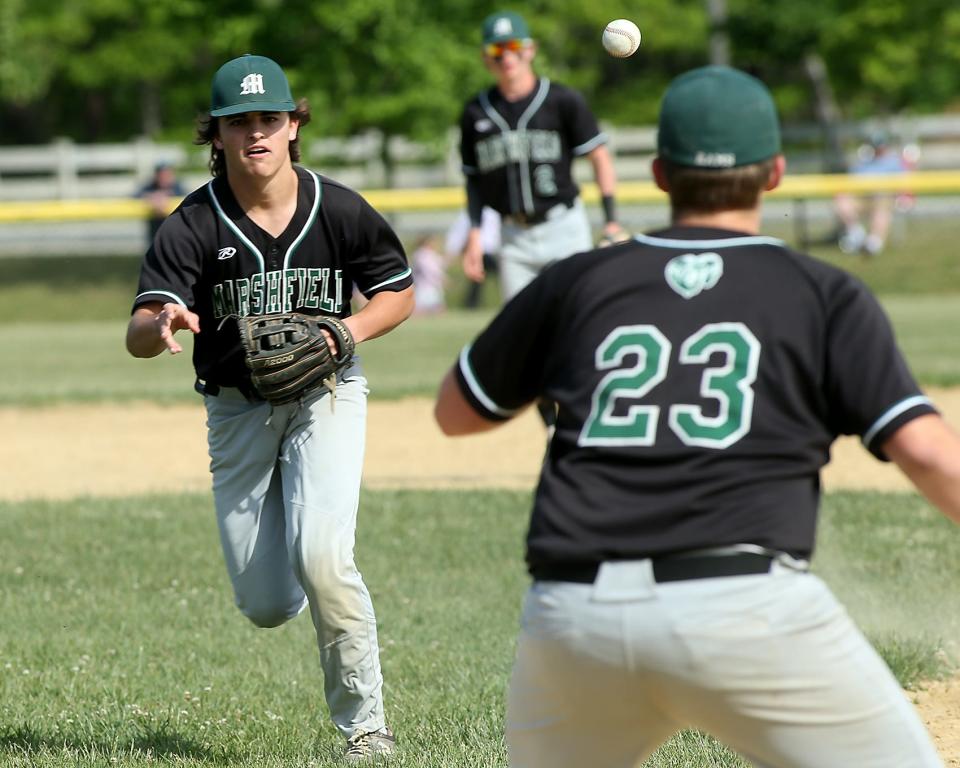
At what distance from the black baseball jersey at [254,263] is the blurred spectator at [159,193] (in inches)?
579

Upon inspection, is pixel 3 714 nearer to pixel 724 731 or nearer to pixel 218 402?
pixel 218 402

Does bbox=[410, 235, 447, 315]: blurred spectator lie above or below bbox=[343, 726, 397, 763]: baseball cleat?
below

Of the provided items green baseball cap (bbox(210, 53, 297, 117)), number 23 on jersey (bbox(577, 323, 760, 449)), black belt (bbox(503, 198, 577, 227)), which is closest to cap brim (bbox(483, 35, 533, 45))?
black belt (bbox(503, 198, 577, 227))

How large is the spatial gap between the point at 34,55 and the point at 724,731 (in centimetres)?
2920

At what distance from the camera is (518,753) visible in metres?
2.71

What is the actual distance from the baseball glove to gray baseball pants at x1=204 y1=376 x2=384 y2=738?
0.15 meters

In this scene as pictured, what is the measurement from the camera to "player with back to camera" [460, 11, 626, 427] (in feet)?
29.8

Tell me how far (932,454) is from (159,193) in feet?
61.4

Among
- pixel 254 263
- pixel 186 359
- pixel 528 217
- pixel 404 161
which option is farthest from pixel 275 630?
pixel 404 161

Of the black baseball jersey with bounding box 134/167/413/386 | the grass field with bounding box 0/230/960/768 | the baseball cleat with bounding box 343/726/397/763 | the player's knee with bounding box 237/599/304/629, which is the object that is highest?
the black baseball jersey with bounding box 134/167/413/386

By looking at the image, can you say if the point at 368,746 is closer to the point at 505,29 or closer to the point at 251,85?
the point at 251,85

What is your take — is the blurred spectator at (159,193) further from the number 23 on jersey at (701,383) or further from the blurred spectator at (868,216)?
the number 23 on jersey at (701,383)

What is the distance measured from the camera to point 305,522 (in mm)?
4234

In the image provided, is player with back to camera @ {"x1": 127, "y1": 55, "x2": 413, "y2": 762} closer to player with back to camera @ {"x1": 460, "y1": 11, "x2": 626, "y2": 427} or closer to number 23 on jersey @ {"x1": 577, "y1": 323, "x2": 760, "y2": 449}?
number 23 on jersey @ {"x1": 577, "y1": 323, "x2": 760, "y2": 449}
